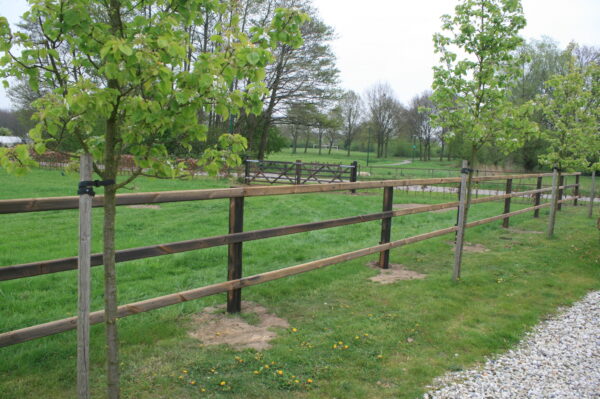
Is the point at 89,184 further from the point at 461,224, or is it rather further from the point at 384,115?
the point at 384,115

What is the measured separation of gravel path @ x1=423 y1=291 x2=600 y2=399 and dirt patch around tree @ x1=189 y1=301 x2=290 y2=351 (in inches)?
62.9

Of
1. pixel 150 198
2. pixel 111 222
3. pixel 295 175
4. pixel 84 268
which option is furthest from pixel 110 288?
pixel 295 175

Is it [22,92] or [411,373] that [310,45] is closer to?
[22,92]

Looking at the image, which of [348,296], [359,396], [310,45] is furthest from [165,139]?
[310,45]

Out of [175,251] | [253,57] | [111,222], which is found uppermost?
[253,57]

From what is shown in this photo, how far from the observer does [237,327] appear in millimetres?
4398

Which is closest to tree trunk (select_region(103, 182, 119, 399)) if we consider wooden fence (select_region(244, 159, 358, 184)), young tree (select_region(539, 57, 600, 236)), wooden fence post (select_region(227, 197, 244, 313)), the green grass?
the green grass

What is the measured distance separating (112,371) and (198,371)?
96cm

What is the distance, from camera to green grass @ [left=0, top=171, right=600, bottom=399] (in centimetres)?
338

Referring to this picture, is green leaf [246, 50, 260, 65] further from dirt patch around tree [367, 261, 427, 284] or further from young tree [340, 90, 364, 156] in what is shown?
young tree [340, 90, 364, 156]

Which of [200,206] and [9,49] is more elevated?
[9,49]

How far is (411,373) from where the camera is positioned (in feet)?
12.1

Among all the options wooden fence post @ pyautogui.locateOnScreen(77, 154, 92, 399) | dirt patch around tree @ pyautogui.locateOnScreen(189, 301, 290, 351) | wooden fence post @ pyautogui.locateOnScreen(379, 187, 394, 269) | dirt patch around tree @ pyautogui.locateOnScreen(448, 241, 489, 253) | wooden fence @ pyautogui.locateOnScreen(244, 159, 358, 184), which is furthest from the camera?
wooden fence @ pyautogui.locateOnScreen(244, 159, 358, 184)

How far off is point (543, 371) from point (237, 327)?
2.83 m
